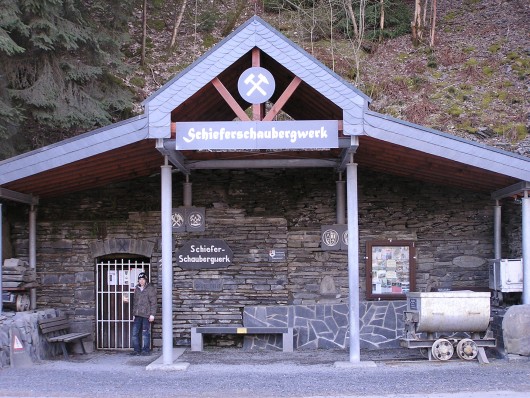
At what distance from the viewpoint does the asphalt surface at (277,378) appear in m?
8.90

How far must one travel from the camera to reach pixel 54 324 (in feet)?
43.2

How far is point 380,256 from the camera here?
552 inches

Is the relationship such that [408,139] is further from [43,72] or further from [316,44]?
[316,44]

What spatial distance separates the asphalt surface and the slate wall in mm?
1583

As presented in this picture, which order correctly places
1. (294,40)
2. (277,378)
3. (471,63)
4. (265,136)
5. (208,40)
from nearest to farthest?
(277,378), (265,136), (471,63), (294,40), (208,40)

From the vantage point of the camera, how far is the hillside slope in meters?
21.0

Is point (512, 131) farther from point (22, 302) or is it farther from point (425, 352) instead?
point (22, 302)

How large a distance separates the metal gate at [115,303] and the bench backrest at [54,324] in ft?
2.64

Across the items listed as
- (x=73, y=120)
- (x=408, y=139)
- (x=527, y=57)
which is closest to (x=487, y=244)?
(x=408, y=139)

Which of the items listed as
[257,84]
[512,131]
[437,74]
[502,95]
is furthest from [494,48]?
[257,84]

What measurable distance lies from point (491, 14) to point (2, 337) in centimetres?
2279

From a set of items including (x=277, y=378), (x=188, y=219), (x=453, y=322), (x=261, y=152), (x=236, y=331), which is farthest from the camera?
(x=188, y=219)

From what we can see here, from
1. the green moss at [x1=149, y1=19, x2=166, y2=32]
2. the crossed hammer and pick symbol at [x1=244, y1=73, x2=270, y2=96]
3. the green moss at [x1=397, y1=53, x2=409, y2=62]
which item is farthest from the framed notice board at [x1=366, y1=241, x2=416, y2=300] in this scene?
the green moss at [x1=149, y1=19, x2=166, y2=32]

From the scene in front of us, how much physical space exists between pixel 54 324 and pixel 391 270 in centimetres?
652
